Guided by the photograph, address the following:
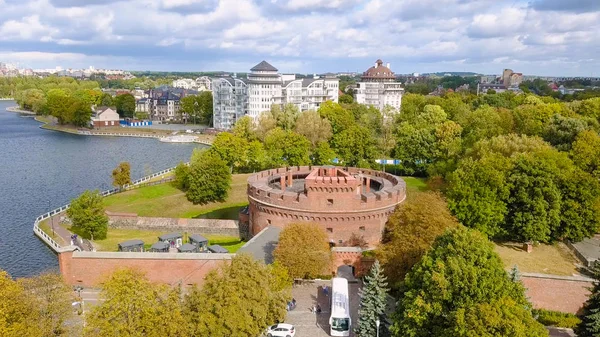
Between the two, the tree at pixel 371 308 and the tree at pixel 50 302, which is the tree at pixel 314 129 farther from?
the tree at pixel 50 302

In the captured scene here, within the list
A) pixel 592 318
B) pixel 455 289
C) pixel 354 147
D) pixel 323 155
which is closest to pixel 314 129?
pixel 354 147

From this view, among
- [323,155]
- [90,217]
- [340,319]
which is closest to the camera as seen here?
[340,319]

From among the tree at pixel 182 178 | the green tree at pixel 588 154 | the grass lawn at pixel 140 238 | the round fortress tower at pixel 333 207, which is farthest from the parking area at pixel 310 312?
the tree at pixel 182 178

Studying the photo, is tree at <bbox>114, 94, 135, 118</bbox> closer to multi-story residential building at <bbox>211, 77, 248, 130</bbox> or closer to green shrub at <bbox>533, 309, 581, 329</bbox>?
multi-story residential building at <bbox>211, 77, 248, 130</bbox>

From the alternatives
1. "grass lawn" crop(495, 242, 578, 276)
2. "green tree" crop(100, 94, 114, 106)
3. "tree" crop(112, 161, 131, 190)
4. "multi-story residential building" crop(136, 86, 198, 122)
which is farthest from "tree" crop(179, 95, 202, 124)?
"grass lawn" crop(495, 242, 578, 276)

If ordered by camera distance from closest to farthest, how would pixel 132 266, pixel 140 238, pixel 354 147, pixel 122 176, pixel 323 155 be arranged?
pixel 132 266 < pixel 140 238 < pixel 122 176 < pixel 323 155 < pixel 354 147

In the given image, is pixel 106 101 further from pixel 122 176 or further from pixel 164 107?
pixel 122 176
